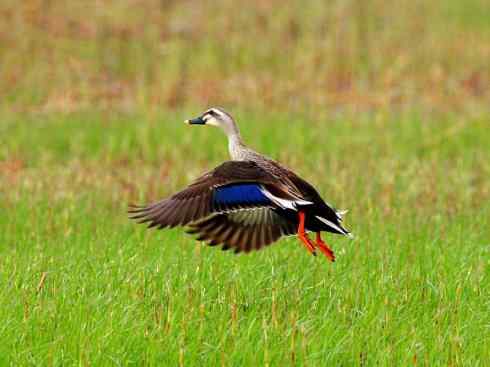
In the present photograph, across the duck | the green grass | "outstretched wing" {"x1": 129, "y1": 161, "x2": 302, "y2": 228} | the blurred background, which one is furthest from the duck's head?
the blurred background

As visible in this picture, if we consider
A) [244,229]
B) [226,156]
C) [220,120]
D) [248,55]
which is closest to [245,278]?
[244,229]

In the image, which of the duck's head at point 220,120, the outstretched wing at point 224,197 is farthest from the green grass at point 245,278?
the duck's head at point 220,120

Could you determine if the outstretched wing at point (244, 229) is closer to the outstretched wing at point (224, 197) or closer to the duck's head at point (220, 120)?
the outstretched wing at point (224, 197)

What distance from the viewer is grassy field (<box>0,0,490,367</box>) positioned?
6469 millimetres

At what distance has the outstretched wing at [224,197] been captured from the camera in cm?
765

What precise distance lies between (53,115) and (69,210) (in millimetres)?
6027

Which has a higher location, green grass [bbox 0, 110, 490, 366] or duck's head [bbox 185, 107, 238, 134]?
duck's head [bbox 185, 107, 238, 134]

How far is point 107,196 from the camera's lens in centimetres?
1156

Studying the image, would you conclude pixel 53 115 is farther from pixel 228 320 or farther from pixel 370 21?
pixel 228 320

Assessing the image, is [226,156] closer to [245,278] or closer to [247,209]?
[247,209]

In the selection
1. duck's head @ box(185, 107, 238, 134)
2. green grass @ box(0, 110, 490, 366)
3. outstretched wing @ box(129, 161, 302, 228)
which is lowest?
green grass @ box(0, 110, 490, 366)

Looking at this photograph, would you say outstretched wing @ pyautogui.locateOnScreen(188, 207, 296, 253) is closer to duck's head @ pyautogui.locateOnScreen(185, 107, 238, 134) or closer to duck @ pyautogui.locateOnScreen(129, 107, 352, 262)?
duck @ pyautogui.locateOnScreen(129, 107, 352, 262)

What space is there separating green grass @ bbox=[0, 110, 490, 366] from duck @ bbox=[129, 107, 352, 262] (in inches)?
7.0

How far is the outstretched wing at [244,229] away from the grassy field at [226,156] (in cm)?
14
